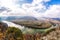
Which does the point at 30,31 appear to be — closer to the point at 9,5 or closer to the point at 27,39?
the point at 27,39

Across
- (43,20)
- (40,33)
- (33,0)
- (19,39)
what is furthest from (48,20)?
(19,39)

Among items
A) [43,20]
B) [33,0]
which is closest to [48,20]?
[43,20]

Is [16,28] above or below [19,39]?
above

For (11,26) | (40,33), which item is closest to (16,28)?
(11,26)

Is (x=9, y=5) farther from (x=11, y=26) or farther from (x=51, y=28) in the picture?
(x=51, y=28)

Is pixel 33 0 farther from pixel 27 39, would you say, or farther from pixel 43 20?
pixel 27 39

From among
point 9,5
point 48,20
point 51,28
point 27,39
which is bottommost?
point 27,39

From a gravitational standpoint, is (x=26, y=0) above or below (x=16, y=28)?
above
